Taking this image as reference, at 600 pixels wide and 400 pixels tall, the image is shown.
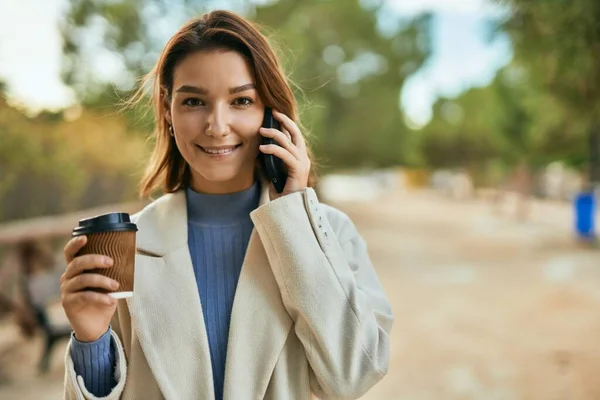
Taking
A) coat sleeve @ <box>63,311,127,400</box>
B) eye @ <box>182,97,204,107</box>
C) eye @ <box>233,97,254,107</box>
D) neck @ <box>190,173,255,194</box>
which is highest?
eye @ <box>182,97,204,107</box>

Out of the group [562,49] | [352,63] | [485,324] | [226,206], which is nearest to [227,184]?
[226,206]

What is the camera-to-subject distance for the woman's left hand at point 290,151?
1.21 m

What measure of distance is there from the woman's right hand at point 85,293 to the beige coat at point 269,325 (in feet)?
0.28

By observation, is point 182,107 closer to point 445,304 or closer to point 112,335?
point 112,335

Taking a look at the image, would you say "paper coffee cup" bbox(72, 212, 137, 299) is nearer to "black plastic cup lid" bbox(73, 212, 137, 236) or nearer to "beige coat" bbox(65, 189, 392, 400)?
"black plastic cup lid" bbox(73, 212, 137, 236)

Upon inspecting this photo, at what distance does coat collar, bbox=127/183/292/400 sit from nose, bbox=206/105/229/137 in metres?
0.21

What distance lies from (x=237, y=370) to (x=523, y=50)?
7330 millimetres

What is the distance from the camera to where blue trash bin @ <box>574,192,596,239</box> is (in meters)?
10.1

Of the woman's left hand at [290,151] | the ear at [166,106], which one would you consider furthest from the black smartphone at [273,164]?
the ear at [166,106]

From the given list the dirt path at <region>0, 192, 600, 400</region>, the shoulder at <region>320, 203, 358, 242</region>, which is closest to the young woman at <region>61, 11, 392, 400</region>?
the shoulder at <region>320, 203, 358, 242</region>

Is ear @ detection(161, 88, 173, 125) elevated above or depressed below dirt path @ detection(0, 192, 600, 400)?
above

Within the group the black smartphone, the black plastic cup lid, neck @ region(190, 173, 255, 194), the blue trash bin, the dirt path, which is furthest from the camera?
the blue trash bin

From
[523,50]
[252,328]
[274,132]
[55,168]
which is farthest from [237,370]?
[523,50]

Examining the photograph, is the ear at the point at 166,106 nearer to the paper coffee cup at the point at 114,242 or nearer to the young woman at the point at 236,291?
the young woman at the point at 236,291
